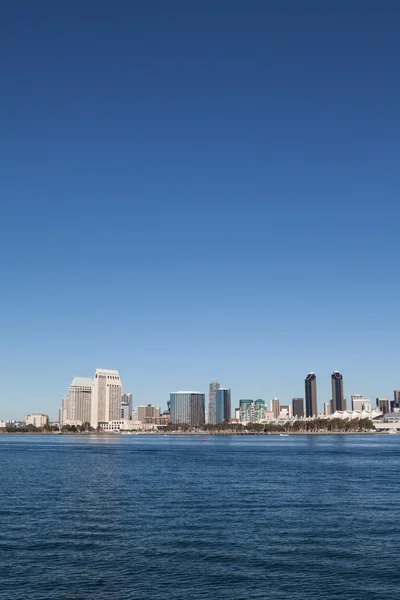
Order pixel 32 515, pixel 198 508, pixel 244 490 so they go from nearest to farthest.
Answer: pixel 32 515, pixel 198 508, pixel 244 490

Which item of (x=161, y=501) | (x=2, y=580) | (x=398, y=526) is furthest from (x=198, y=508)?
(x=2, y=580)

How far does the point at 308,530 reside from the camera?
42844 mm

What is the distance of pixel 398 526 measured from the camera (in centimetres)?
4406

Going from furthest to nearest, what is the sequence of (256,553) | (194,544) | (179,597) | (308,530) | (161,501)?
(161,501) < (308,530) < (194,544) < (256,553) < (179,597)

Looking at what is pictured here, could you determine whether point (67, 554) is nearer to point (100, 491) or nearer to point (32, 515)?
point (32, 515)

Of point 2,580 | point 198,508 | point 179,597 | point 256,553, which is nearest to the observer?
point 179,597

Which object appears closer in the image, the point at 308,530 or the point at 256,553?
the point at 256,553

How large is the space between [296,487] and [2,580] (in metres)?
43.2

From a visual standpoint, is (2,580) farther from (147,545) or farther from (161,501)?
(161,501)

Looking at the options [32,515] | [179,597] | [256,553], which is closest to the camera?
[179,597]

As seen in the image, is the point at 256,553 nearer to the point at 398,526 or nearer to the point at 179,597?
the point at 179,597

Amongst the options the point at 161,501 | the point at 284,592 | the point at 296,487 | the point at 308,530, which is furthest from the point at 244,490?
the point at 284,592

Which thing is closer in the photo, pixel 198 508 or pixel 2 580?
pixel 2 580

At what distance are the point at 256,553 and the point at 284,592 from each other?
7.32m
